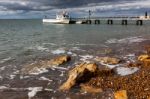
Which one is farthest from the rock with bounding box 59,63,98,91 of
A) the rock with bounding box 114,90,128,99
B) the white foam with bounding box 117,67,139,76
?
the rock with bounding box 114,90,128,99

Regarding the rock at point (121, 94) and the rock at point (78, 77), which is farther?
the rock at point (78, 77)

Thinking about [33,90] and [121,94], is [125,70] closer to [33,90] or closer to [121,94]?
[121,94]

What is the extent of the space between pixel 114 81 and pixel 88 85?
1.61m

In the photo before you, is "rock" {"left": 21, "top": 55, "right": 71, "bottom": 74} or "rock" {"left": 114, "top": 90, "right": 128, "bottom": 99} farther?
"rock" {"left": 21, "top": 55, "right": 71, "bottom": 74}

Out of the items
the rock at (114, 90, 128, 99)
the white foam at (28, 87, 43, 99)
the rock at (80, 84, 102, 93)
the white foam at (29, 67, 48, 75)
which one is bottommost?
the white foam at (28, 87, 43, 99)

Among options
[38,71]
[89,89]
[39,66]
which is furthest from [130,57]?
[89,89]

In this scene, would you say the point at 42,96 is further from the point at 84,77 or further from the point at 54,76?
the point at 54,76

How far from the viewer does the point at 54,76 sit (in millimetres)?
19875

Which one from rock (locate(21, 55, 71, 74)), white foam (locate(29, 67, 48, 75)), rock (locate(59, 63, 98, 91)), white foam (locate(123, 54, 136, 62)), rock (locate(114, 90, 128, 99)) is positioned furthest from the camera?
white foam (locate(123, 54, 136, 62))

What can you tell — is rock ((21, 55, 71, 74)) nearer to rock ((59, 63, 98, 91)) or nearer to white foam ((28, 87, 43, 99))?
white foam ((28, 87, 43, 99))

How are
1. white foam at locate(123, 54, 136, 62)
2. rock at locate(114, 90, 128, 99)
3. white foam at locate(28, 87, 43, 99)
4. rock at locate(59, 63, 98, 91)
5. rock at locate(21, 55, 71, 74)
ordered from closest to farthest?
rock at locate(114, 90, 128, 99)
white foam at locate(28, 87, 43, 99)
rock at locate(59, 63, 98, 91)
rock at locate(21, 55, 71, 74)
white foam at locate(123, 54, 136, 62)

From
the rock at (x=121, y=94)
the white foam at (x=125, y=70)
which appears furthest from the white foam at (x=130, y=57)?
the rock at (x=121, y=94)

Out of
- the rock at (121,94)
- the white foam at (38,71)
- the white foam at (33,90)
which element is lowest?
the white foam at (33,90)

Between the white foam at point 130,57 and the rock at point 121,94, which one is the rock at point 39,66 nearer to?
the white foam at point 130,57
